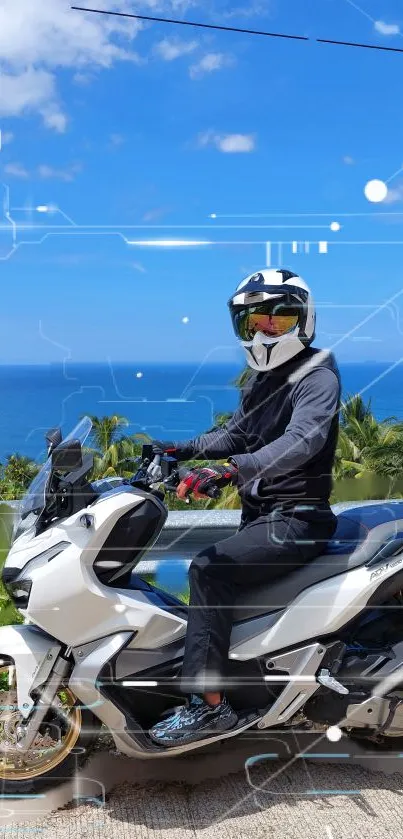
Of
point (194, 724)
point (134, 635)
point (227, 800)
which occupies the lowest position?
point (227, 800)

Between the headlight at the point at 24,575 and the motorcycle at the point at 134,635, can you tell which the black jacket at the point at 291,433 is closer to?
the motorcycle at the point at 134,635

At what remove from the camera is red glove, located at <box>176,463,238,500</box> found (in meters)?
2.76

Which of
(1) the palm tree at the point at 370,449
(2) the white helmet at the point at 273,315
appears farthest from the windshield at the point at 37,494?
(1) the palm tree at the point at 370,449

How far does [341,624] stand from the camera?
320 centimetres

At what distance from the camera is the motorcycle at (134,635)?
308cm

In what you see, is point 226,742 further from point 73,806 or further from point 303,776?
point 73,806

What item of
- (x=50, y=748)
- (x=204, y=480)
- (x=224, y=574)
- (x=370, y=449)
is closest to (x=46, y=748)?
(x=50, y=748)

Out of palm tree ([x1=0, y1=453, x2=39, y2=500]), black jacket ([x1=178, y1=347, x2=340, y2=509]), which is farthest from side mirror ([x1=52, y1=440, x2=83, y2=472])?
palm tree ([x1=0, y1=453, x2=39, y2=500])

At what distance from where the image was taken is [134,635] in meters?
3.15

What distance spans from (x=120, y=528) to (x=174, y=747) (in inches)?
30.2

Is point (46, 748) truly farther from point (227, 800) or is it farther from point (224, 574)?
point (224, 574)

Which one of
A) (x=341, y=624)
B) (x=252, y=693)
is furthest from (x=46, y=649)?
(x=341, y=624)

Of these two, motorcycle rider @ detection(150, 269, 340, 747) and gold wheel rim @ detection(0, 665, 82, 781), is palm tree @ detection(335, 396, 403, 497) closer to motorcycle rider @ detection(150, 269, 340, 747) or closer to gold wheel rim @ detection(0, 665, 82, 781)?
motorcycle rider @ detection(150, 269, 340, 747)

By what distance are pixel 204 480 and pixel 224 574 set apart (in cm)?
47
